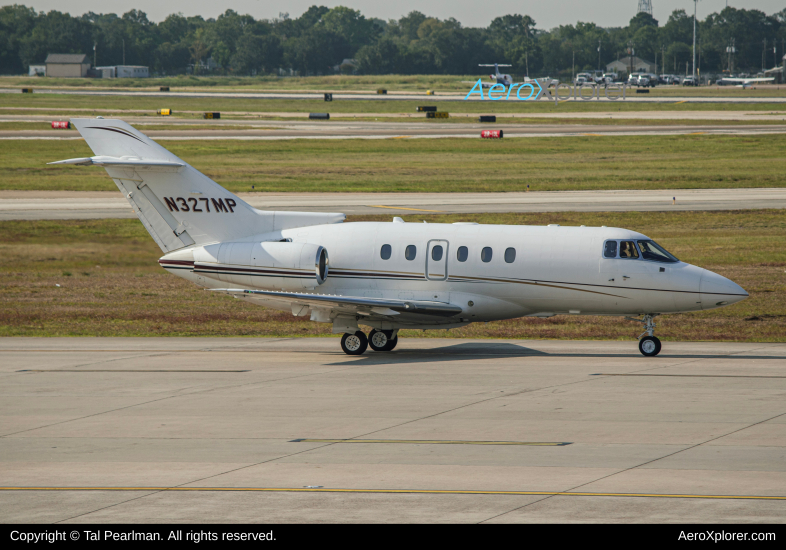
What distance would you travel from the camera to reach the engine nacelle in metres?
25.7

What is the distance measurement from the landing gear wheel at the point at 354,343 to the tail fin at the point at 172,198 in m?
3.63

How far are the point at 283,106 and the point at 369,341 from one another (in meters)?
121

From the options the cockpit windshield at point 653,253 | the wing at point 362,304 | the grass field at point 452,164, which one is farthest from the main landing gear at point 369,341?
the grass field at point 452,164

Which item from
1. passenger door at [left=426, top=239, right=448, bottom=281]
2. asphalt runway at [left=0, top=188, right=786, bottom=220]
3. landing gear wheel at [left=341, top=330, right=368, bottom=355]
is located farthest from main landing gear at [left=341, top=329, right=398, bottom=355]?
asphalt runway at [left=0, top=188, right=786, bottom=220]

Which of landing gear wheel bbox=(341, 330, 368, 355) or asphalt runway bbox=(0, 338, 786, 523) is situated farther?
landing gear wheel bbox=(341, 330, 368, 355)

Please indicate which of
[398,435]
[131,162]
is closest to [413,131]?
[131,162]

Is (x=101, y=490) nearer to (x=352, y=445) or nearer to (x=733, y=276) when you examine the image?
(x=352, y=445)

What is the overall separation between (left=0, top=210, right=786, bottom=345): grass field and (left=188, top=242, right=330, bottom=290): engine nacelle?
16.2 ft

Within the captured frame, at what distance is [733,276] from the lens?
3681 cm

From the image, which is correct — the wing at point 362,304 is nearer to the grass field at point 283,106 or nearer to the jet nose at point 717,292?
the jet nose at point 717,292

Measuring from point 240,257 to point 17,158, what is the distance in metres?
55.7

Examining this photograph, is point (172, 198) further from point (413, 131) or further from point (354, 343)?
point (413, 131)

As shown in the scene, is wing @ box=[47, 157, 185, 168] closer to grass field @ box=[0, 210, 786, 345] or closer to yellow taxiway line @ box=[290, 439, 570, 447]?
grass field @ box=[0, 210, 786, 345]

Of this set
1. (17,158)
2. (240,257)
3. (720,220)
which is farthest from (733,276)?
(17,158)
